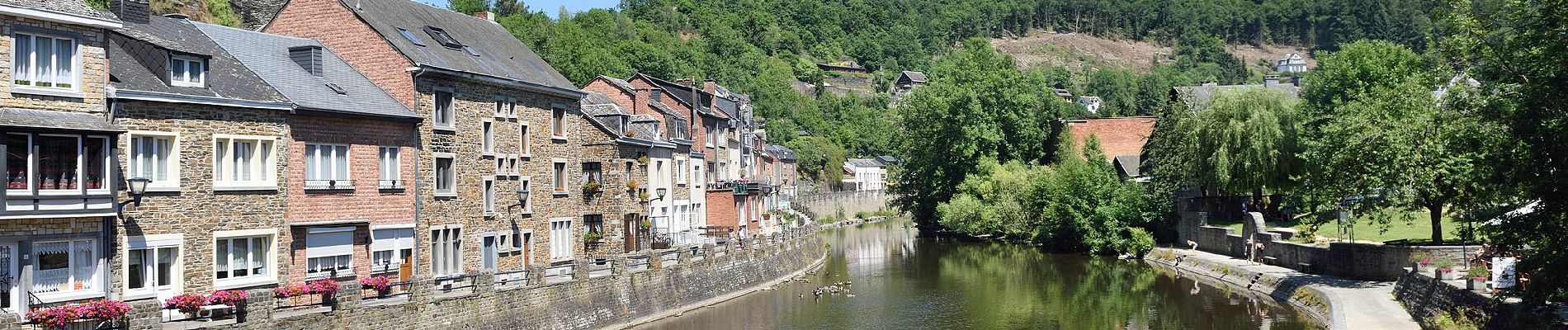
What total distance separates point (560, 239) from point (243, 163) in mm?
14001

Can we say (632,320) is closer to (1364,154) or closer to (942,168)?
(1364,154)

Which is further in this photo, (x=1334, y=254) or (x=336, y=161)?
(x=1334, y=254)

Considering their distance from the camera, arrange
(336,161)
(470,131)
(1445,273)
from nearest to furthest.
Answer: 1. (336,161)
2. (1445,273)
3. (470,131)

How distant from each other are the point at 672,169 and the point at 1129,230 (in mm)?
23553

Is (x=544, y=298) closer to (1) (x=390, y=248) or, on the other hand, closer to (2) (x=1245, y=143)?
(1) (x=390, y=248)

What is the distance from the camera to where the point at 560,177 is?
134ft

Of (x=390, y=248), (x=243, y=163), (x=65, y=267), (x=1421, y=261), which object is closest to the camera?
(x=65, y=267)

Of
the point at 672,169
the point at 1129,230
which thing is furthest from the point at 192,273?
the point at 1129,230

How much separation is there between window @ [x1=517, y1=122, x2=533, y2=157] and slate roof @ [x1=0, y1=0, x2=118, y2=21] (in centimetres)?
1543

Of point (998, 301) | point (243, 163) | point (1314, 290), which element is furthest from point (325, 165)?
point (1314, 290)

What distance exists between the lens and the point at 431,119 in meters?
33.8

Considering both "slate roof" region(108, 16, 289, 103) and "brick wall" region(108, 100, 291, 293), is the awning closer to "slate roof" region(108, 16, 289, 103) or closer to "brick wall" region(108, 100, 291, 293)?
"brick wall" region(108, 100, 291, 293)

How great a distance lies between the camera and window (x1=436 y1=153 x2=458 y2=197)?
112 ft

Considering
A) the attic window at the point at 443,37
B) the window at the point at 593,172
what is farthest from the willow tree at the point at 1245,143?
the attic window at the point at 443,37
